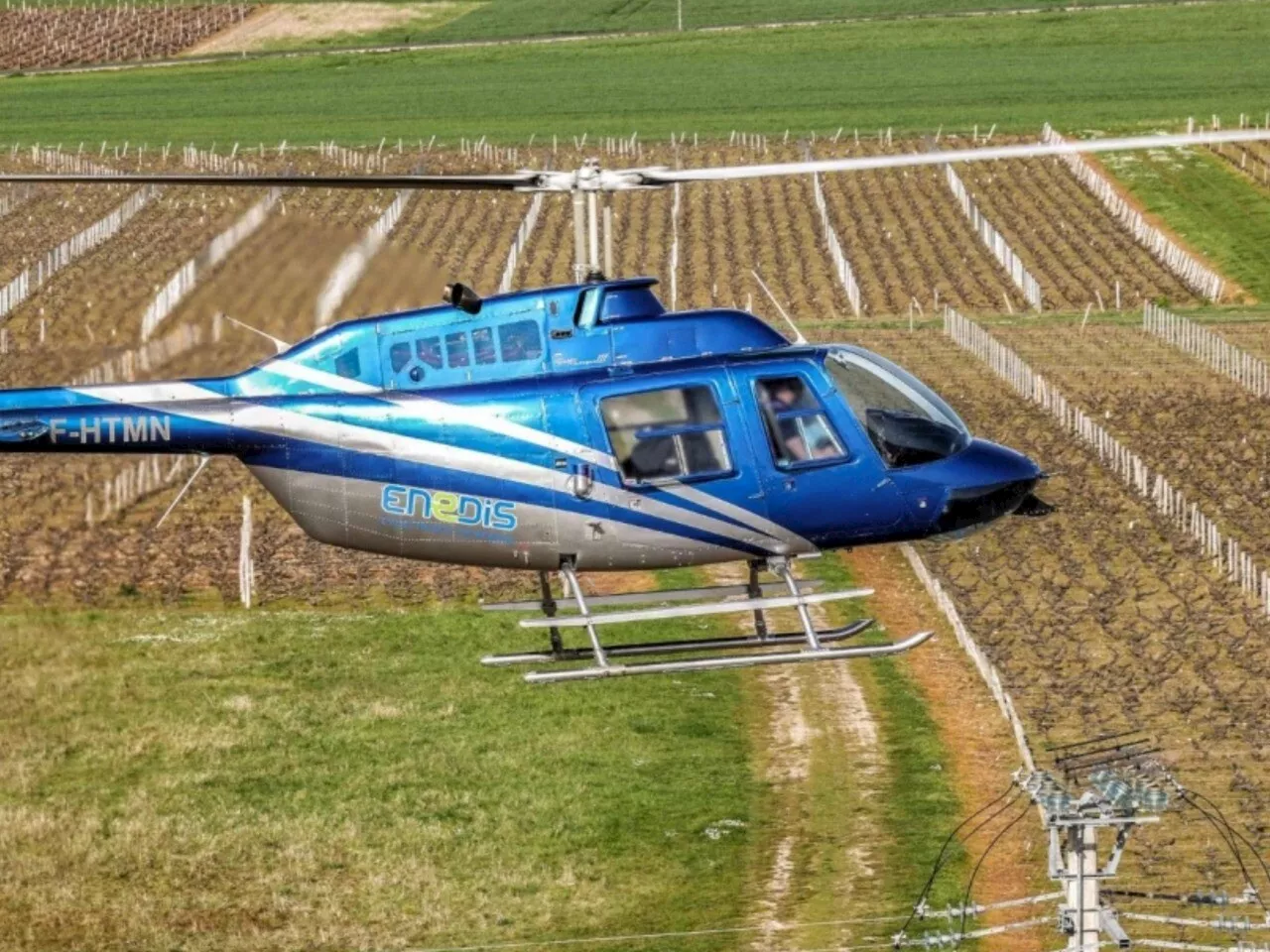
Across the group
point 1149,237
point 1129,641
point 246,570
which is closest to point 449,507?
point 1129,641

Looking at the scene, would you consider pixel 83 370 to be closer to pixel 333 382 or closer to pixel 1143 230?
pixel 333 382

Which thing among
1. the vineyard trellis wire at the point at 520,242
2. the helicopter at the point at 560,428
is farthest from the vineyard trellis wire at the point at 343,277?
the vineyard trellis wire at the point at 520,242

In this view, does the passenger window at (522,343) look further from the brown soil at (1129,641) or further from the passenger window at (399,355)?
the brown soil at (1129,641)

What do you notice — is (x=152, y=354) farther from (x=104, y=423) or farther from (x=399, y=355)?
(x=399, y=355)

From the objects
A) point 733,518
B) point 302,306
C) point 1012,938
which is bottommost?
point 1012,938

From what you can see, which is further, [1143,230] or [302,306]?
[1143,230]

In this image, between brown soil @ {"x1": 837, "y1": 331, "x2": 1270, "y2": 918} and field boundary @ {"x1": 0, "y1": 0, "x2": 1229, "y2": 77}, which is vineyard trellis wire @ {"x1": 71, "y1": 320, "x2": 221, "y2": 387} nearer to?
brown soil @ {"x1": 837, "y1": 331, "x2": 1270, "y2": 918}

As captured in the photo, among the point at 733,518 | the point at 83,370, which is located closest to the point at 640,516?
the point at 733,518
